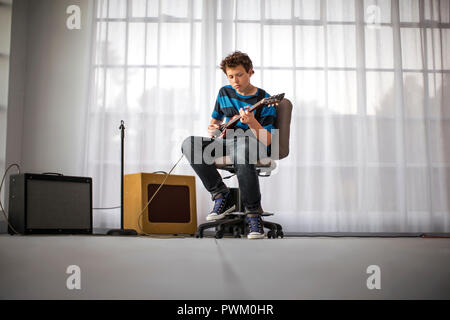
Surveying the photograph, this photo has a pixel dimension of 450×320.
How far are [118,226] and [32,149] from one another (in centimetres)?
88

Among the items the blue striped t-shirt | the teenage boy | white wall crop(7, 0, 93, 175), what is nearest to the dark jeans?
the teenage boy

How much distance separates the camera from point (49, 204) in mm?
2385

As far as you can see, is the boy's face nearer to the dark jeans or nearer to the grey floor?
the dark jeans

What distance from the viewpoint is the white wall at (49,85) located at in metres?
3.25

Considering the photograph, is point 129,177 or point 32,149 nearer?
point 129,177

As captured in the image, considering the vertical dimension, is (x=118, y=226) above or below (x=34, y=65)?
below

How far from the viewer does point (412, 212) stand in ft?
10.7

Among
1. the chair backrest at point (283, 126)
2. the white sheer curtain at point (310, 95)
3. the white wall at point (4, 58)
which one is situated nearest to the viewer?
the chair backrest at point (283, 126)

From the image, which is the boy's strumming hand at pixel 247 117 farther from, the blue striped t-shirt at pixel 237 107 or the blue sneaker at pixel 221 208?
the blue sneaker at pixel 221 208

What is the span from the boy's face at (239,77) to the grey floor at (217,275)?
1154mm

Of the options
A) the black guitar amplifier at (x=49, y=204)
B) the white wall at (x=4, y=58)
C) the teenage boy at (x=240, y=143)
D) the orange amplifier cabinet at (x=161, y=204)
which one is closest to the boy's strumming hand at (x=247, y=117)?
the teenage boy at (x=240, y=143)

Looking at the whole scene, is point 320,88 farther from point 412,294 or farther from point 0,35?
point 412,294
